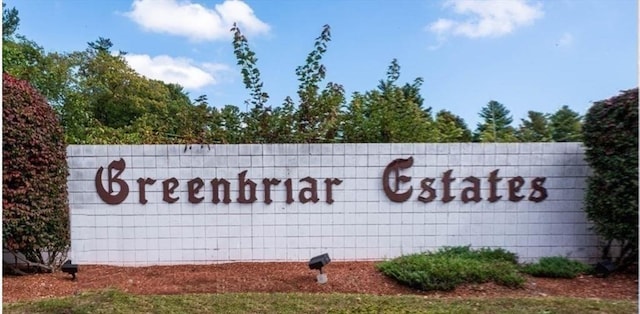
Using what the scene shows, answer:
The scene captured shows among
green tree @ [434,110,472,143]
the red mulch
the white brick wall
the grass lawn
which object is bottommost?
the red mulch

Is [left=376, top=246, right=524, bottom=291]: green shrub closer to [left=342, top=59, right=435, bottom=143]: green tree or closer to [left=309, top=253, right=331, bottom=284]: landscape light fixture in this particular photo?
[left=309, top=253, right=331, bottom=284]: landscape light fixture

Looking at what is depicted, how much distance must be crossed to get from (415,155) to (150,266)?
3.67m

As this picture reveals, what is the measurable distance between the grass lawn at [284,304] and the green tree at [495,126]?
3.17 meters

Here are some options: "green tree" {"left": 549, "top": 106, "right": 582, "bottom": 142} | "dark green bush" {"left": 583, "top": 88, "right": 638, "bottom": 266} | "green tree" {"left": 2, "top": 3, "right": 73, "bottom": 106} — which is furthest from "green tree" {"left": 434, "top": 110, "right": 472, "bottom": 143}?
"green tree" {"left": 2, "top": 3, "right": 73, "bottom": 106}

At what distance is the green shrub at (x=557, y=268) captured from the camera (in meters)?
5.80

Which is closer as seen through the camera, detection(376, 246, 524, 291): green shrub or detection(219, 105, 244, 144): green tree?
detection(376, 246, 524, 291): green shrub

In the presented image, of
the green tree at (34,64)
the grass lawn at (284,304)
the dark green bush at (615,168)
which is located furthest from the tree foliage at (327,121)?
the green tree at (34,64)

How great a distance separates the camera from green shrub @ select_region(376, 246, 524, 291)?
17.0 feet

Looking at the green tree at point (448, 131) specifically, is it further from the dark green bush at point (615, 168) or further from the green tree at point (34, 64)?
the green tree at point (34, 64)

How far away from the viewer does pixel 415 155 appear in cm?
643

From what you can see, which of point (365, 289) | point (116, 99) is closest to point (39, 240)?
point (365, 289)

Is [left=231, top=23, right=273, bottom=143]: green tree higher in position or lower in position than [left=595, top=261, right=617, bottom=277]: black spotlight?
higher

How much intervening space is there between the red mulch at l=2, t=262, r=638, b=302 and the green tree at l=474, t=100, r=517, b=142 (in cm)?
242

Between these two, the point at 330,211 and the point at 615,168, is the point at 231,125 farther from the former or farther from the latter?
the point at 615,168
